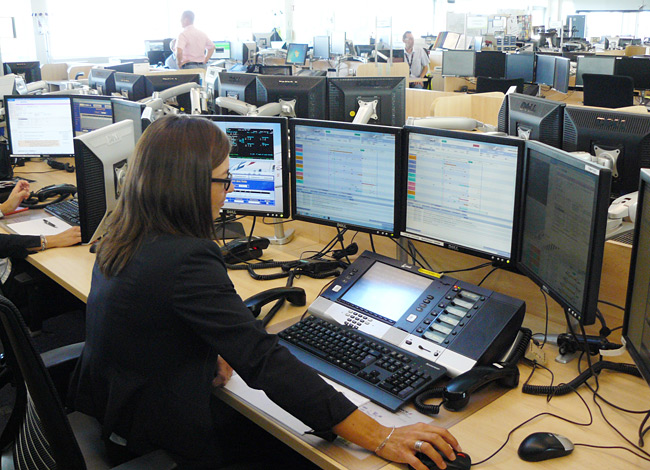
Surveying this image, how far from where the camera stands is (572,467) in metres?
1.08

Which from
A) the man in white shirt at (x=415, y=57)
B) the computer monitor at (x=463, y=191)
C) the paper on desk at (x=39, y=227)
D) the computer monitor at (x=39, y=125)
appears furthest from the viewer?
the man in white shirt at (x=415, y=57)

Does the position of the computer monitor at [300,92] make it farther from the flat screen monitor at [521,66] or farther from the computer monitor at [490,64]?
the computer monitor at [490,64]

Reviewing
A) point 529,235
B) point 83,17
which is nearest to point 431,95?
point 529,235

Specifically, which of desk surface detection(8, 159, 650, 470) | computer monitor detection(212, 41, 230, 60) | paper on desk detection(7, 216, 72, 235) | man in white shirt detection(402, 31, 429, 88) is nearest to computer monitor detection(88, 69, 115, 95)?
paper on desk detection(7, 216, 72, 235)

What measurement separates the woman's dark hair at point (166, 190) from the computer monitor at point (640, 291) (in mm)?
→ 803

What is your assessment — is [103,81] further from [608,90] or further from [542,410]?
[608,90]

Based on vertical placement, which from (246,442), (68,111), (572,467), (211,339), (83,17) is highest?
(83,17)

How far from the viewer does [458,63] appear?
26.7 ft

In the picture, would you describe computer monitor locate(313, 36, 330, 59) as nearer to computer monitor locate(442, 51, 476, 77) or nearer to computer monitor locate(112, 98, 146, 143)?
computer monitor locate(442, 51, 476, 77)

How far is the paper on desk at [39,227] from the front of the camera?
246 centimetres

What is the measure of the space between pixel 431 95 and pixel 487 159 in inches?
169

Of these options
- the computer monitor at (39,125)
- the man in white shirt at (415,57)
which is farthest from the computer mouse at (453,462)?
the man in white shirt at (415,57)

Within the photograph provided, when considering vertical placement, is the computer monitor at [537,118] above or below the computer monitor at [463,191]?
above

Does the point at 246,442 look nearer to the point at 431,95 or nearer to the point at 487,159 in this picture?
the point at 487,159
